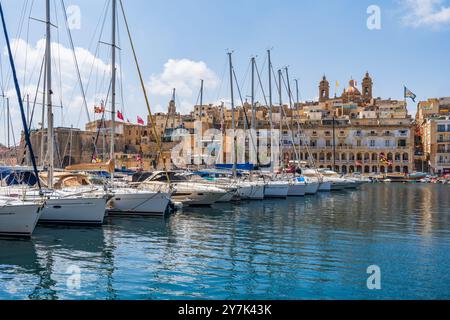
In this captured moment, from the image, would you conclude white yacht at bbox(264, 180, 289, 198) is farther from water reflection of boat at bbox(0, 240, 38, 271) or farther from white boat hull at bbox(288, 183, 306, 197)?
water reflection of boat at bbox(0, 240, 38, 271)

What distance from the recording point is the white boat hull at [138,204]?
27750 mm

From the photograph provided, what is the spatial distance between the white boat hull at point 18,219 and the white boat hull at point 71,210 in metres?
3.88

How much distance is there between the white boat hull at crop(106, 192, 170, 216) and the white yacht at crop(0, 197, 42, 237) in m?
8.19

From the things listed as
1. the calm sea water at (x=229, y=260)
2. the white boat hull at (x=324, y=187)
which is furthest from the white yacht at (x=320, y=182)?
the calm sea water at (x=229, y=260)

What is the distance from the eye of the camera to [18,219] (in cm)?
1944

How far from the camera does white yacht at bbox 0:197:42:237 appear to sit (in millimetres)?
19156

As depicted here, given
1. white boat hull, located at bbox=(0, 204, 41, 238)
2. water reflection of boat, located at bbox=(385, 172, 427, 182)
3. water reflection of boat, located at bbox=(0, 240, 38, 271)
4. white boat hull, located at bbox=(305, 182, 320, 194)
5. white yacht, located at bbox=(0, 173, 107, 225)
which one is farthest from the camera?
water reflection of boat, located at bbox=(385, 172, 427, 182)

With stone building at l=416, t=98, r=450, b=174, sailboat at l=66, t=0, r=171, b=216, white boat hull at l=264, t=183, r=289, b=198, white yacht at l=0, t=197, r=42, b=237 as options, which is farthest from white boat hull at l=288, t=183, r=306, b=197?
stone building at l=416, t=98, r=450, b=174

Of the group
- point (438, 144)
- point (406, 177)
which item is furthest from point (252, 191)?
point (438, 144)

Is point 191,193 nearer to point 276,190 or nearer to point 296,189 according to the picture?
point 276,190

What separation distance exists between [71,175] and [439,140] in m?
85.2

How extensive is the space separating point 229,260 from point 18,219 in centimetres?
914
